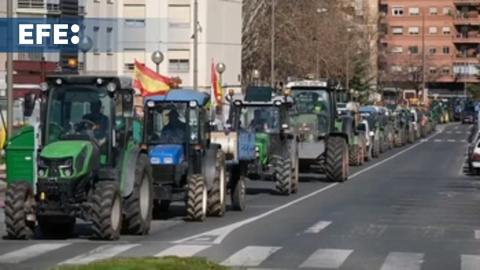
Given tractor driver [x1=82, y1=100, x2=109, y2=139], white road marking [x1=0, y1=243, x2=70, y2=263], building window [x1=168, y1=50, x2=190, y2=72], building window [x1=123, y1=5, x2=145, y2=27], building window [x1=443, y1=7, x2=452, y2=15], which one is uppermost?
building window [x1=443, y1=7, x2=452, y2=15]

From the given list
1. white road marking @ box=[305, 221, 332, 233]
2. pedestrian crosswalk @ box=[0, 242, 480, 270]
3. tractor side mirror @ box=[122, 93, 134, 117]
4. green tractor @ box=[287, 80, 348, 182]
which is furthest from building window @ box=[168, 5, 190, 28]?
pedestrian crosswalk @ box=[0, 242, 480, 270]

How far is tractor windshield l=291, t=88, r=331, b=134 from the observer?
4241cm

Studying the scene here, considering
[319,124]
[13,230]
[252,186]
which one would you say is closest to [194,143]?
[13,230]

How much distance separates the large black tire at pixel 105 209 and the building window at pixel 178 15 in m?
48.3

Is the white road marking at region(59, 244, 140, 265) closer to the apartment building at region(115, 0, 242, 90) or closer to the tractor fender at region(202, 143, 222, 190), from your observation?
the tractor fender at region(202, 143, 222, 190)

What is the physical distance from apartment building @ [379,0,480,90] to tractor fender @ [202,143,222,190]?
12133 cm

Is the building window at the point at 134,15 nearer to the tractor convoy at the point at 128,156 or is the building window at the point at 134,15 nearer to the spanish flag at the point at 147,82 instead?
the spanish flag at the point at 147,82

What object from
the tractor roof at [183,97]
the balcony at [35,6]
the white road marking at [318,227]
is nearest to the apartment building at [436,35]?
the balcony at [35,6]

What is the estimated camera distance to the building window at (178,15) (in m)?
69.9

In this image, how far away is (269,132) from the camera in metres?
35.3

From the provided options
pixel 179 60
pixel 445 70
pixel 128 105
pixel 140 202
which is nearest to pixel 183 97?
pixel 128 105

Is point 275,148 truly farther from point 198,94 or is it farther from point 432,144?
point 432,144

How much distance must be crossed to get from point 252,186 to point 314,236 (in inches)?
642

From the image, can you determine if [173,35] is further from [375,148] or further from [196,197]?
[196,197]
